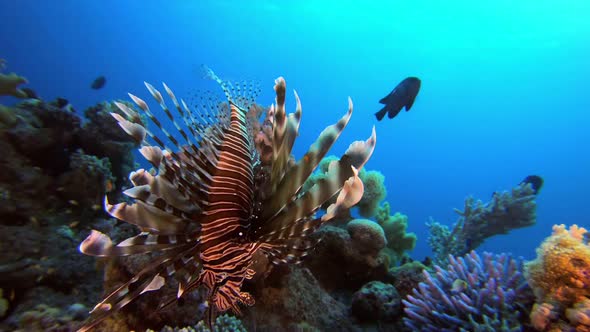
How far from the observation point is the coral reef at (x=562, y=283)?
1.96 meters

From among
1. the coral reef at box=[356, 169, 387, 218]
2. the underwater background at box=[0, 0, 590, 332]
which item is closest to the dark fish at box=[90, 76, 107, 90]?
the coral reef at box=[356, 169, 387, 218]

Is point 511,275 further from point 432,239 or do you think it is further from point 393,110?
point 432,239

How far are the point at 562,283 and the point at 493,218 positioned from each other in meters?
5.43

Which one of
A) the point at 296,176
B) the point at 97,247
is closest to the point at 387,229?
the point at 296,176

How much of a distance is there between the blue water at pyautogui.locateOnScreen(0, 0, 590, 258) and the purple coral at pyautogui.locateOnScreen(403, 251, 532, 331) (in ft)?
164

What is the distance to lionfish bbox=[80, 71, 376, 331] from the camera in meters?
1.44

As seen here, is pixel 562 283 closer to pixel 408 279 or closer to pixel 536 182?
pixel 408 279

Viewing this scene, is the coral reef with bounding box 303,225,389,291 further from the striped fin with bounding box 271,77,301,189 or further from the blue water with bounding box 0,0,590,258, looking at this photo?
the blue water with bounding box 0,0,590,258

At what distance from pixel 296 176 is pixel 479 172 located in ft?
318

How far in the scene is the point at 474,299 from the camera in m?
2.73

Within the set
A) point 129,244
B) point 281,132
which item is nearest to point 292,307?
point 129,244

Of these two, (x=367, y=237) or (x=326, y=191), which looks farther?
(x=367, y=237)

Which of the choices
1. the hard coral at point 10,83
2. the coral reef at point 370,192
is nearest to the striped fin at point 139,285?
the coral reef at point 370,192

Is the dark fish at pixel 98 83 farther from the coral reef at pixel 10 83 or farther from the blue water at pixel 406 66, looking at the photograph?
the blue water at pixel 406 66
